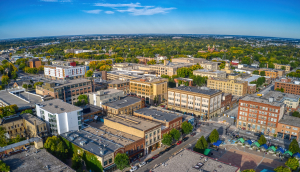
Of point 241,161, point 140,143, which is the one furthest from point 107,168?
point 241,161

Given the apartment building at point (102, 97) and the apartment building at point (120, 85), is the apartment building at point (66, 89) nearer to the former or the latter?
the apartment building at point (120, 85)

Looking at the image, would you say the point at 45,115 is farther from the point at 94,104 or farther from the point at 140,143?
the point at 140,143

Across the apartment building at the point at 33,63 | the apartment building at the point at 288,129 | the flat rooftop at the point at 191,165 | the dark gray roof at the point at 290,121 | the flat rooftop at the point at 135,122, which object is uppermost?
the apartment building at the point at 33,63

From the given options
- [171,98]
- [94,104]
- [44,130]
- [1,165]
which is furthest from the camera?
[171,98]

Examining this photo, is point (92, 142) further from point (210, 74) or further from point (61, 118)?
point (210, 74)

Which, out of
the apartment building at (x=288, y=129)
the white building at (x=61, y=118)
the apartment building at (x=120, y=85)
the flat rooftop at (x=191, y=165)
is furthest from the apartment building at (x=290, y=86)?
the white building at (x=61, y=118)

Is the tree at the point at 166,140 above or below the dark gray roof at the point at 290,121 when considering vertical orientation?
below
